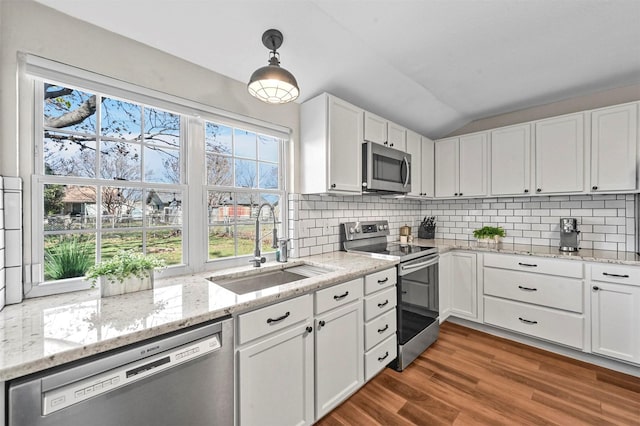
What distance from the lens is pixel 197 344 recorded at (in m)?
1.10

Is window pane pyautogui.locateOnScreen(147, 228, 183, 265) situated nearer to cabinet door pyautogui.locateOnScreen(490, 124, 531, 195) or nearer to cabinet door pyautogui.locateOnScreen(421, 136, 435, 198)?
cabinet door pyautogui.locateOnScreen(421, 136, 435, 198)

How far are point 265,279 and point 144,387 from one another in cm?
101

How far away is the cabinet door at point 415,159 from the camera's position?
316cm

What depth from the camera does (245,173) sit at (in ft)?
7.09

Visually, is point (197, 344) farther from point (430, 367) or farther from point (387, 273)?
point (430, 367)

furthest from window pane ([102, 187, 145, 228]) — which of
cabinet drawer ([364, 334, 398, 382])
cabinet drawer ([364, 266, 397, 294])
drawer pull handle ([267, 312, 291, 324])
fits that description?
cabinet drawer ([364, 334, 398, 382])

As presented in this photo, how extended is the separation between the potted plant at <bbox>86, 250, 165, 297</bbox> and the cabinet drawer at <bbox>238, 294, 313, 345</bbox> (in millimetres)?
589

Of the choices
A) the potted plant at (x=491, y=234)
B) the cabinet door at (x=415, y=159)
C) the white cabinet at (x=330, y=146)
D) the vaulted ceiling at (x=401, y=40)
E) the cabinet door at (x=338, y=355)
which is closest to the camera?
the vaulted ceiling at (x=401, y=40)

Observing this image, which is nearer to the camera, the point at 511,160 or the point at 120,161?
the point at 120,161

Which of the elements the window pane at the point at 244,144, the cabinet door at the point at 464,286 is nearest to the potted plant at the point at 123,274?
the window pane at the point at 244,144

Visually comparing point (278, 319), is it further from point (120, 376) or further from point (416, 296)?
point (416, 296)

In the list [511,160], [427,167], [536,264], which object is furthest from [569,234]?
[427,167]

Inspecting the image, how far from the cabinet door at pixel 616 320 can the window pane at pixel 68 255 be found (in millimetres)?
3702

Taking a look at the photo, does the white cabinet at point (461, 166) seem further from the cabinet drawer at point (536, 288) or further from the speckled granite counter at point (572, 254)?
the cabinet drawer at point (536, 288)
